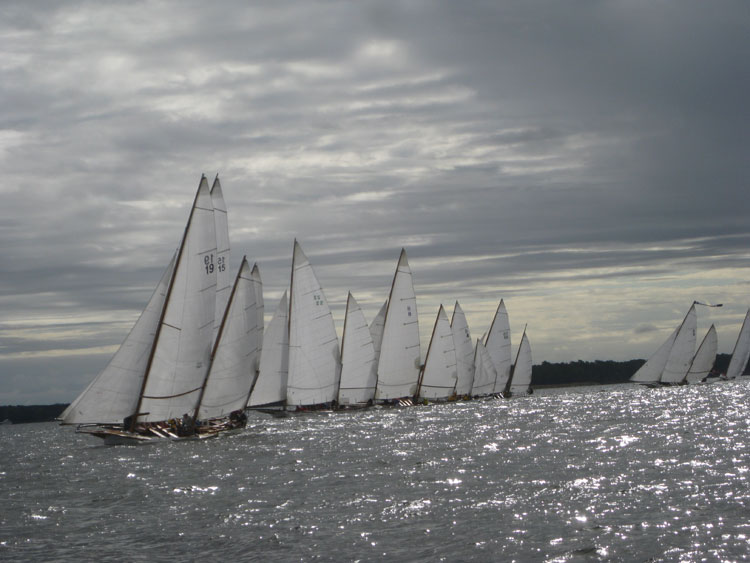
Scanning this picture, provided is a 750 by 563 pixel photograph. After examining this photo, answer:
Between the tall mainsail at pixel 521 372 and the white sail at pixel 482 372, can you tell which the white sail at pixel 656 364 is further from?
the white sail at pixel 482 372

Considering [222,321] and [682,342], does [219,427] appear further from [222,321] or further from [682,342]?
[682,342]

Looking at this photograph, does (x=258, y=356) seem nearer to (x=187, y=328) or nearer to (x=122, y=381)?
(x=187, y=328)

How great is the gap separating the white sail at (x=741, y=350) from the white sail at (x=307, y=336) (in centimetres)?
9247

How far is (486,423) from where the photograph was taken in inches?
2416

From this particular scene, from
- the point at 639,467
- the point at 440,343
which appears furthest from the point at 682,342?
the point at 639,467

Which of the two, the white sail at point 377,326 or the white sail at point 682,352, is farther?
the white sail at point 682,352

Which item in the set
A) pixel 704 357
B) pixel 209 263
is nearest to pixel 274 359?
pixel 209 263

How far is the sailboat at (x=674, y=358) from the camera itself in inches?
4904

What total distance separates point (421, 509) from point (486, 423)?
37.6 meters

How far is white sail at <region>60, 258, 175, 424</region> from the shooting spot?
4384cm

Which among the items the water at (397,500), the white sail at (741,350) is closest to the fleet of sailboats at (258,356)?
the water at (397,500)

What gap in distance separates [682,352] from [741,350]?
25271mm

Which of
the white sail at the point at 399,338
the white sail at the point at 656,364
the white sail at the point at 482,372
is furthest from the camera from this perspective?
the white sail at the point at 656,364

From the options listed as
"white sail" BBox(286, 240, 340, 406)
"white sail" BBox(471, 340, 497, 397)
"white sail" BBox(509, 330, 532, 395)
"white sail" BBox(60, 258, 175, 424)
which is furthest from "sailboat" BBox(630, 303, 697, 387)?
"white sail" BBox(60, 258, 175, 424)
